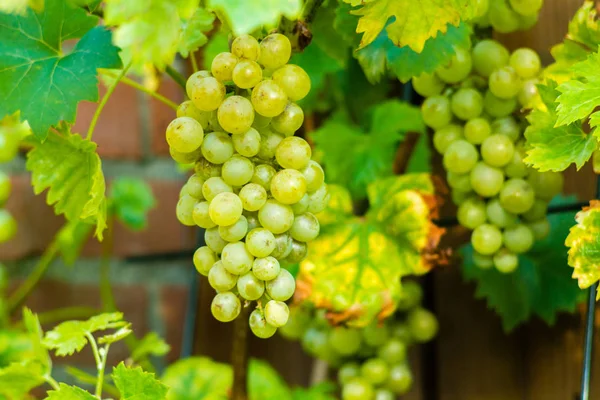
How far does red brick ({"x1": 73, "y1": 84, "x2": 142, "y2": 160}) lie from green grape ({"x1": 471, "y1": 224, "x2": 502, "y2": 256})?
545mm

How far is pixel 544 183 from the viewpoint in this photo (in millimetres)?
475

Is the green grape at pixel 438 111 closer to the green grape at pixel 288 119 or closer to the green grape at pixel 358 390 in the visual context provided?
the green grape at pixel 288 119

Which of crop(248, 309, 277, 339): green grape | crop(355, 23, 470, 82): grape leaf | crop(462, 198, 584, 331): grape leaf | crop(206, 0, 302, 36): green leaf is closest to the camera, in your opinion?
crop(206, 0, 302, 36): green leaf

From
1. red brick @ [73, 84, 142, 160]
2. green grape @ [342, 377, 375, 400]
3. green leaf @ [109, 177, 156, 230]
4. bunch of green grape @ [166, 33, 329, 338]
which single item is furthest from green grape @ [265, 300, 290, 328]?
red brick @ [73, 84, 142, 160]

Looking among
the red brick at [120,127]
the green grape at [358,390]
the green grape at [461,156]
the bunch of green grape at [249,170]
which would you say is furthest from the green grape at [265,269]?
the red brick at [120,127]

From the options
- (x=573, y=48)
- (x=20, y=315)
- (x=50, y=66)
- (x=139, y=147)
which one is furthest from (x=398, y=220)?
(x=20, y=315)

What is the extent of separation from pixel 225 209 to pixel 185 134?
0.05 m

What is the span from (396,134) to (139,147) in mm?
409

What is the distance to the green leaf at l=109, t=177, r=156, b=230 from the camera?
2.59 ft

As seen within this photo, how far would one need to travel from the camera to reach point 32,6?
0.41m

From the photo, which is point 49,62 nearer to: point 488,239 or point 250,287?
point 250,287

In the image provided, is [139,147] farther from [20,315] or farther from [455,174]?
[455,174]

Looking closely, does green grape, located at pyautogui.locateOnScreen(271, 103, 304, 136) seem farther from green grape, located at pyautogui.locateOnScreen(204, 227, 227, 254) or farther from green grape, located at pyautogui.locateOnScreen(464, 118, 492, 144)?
green grape, located at pyautogui.locateOnScreen(464, 118, 492, 144)

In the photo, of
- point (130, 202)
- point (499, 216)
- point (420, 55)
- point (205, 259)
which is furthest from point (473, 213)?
point (130, 202)
